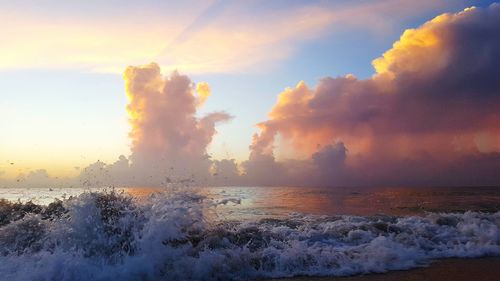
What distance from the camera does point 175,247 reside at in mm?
11664

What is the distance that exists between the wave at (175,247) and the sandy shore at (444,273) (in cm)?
47

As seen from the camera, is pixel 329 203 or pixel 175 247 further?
pixel 329 203

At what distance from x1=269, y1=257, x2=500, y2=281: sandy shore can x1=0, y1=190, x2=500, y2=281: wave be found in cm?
47

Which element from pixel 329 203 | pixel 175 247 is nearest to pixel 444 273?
pixel 175 247

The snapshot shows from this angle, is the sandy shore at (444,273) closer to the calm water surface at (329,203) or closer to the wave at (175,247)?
the wave at (175,247)

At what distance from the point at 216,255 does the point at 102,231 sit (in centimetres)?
364

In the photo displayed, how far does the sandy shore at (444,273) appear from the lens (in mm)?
10750

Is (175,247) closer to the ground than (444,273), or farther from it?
farther from it

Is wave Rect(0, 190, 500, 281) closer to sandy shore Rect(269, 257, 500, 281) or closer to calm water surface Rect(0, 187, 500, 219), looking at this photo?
sandy shore Rect(269, 257, 500, 281)

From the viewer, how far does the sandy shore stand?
10.8 m

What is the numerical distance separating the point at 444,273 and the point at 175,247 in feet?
25.8

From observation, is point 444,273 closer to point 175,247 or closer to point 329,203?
point 175,247

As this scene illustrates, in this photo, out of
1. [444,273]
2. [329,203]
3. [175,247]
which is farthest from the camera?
[329,203]

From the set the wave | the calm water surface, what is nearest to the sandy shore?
the wave
